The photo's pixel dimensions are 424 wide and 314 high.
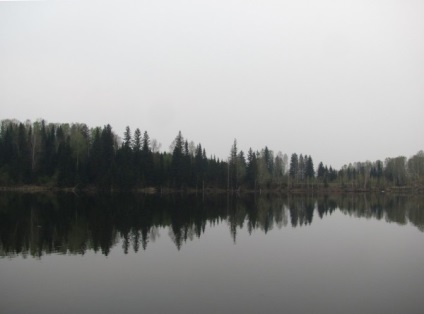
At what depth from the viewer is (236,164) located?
112 meters

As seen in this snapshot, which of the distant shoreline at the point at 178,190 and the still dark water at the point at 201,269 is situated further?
the distant shoreline at the point at 178,190

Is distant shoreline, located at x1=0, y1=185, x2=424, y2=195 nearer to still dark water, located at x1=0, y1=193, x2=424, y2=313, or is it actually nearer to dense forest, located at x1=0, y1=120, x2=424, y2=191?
dense forest, located at x1=0, y1=120, x2=424, y2=191

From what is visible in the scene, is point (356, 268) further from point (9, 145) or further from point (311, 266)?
point (9, 145)

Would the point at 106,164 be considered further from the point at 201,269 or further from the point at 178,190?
the point at 201,269

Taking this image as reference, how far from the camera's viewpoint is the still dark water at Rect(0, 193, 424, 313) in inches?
486

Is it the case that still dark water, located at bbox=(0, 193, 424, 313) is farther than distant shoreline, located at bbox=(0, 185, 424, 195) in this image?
No

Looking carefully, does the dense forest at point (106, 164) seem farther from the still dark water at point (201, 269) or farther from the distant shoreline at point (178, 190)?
the still dark water at point (201, 269)

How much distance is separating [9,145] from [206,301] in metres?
94.6

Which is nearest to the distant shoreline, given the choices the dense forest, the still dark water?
the dense forest

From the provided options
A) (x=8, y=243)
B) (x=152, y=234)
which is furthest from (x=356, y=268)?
(x=8, y=243)

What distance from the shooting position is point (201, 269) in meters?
16.6

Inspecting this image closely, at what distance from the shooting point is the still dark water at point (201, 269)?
1234 centimetres

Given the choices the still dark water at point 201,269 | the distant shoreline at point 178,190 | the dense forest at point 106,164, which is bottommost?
the still dark water at point 201,269

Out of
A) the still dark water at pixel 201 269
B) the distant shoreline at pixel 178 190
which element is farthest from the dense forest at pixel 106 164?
the still dark water at pixel 201 269
